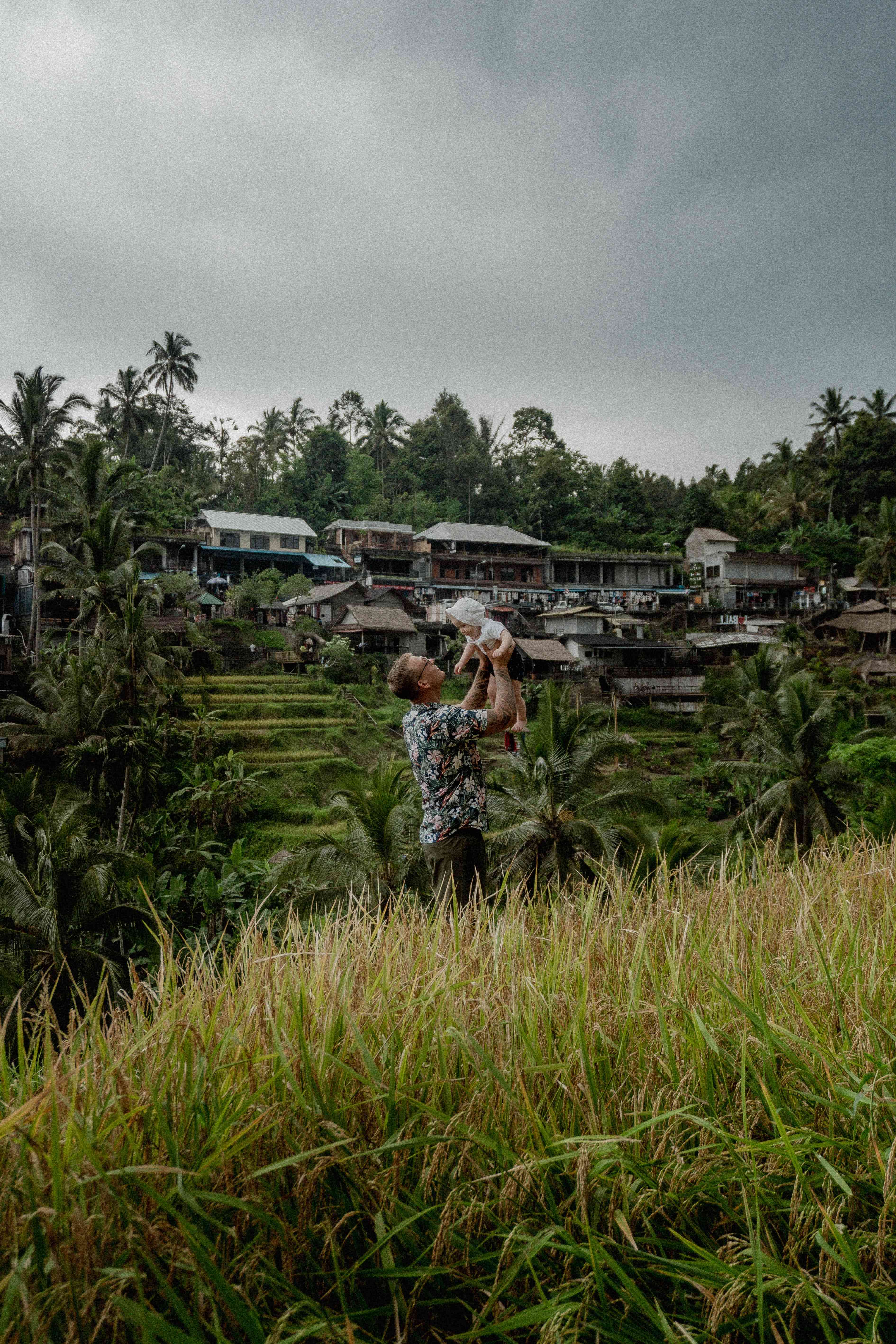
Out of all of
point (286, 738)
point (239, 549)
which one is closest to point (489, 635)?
point (286, 738)

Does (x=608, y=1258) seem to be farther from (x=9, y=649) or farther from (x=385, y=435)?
(x=385, y=435)

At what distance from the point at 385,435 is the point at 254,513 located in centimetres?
1507

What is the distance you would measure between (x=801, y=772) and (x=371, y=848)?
978 centimetres

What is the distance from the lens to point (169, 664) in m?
24.2

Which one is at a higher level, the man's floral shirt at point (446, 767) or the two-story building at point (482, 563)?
the two-story building at point (482, 563)

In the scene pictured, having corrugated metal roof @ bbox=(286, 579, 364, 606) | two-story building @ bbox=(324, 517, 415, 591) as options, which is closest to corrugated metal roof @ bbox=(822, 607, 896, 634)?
two-story building @ bbox=(324, 517, 415, 591)

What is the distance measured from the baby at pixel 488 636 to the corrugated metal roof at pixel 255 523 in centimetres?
4127

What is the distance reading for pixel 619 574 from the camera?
47.5 metres

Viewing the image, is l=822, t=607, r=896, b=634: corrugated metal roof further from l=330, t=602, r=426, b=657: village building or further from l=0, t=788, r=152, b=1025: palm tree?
l=0, t=788, r=152, b=1025: palm tree

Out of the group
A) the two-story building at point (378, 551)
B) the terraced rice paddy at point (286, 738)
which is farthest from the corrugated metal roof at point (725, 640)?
the terraced rice paddy at point (286, 738)

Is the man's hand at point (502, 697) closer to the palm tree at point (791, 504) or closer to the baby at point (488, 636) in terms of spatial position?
the baby at point (488, 636)

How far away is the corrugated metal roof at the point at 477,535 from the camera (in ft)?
150

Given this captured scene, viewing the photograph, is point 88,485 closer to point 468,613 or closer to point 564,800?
point 564,800

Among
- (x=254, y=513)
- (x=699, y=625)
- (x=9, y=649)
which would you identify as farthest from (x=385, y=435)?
(x=9, y=649)
